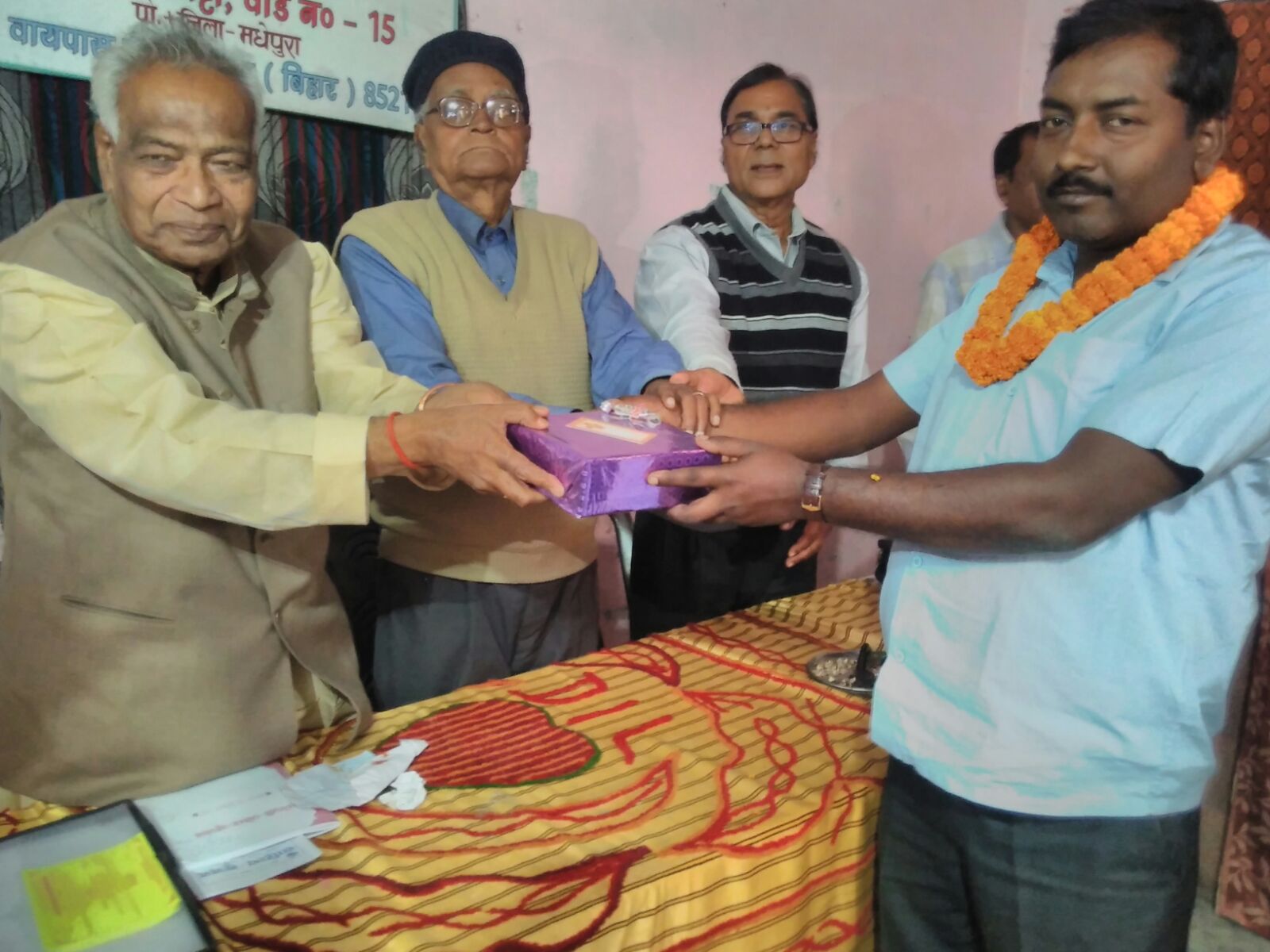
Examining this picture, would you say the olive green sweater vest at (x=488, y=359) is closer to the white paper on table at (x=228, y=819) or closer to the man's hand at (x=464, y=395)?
the man's hand at (x=464, y=395)

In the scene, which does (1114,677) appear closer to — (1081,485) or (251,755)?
(1081,485)

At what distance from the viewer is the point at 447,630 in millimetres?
1772

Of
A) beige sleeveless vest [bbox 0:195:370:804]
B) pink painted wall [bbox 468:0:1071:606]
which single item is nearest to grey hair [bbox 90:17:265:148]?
beige sleeveless vest [bbox 0:195:370:804]

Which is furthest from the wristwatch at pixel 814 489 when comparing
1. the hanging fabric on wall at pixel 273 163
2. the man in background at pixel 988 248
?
the man in background at pixel 988 248

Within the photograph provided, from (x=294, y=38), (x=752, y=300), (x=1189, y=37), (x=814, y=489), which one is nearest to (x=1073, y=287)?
(x=1189, y=37)

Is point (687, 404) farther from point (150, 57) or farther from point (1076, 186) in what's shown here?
point (150, 57)

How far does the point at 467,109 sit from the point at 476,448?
33.1 inches

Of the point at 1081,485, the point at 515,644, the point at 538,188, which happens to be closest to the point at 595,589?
the point at 515,644

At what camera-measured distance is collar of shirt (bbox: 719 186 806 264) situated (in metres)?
2.35

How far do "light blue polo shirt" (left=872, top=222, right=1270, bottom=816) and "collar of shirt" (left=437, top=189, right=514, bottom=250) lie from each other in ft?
3.66

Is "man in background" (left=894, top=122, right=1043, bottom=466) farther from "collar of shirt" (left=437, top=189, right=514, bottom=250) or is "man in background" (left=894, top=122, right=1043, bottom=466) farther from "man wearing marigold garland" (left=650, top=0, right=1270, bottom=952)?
"man wearing marigold garland" (left=650, top=0, right=1270, bottom=952)

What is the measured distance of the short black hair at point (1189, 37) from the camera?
1.05m

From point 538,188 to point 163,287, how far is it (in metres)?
1.77

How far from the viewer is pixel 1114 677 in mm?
1033
